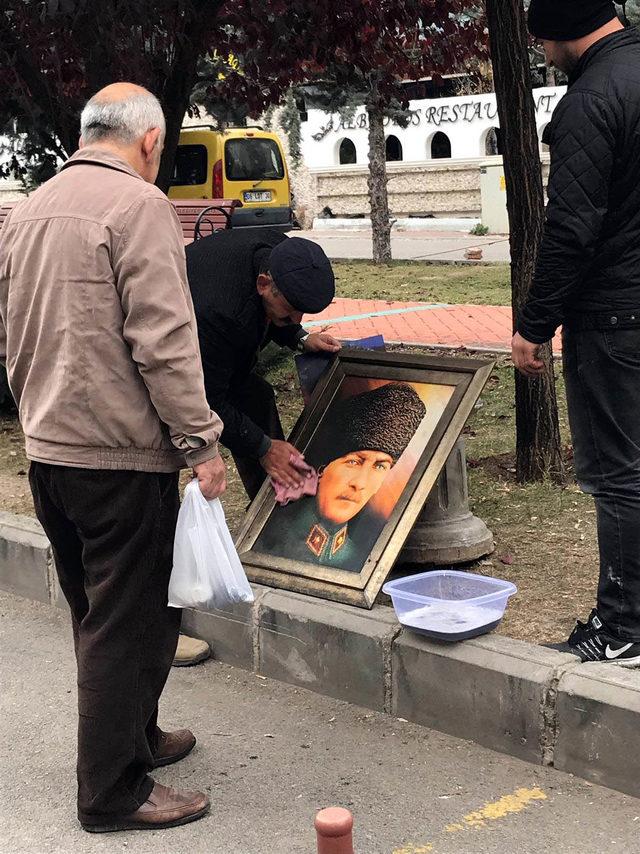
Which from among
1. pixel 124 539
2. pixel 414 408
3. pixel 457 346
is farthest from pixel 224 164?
pixel 124 539

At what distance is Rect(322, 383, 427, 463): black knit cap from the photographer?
16.3ft

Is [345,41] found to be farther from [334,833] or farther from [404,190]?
[404,190]

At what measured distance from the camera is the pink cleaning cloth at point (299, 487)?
5.05 meters

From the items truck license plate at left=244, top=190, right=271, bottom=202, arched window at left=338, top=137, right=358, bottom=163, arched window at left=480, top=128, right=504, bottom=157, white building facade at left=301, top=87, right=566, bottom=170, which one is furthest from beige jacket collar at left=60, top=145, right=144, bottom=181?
arched window at left=338, top=137, right=358, bottom=163

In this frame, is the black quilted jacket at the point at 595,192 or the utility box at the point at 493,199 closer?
the black quilted jacket at the point at 595,192

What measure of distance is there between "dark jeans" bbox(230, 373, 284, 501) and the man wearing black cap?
19 centimetres

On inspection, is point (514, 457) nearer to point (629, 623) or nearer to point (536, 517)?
point (536, 517)

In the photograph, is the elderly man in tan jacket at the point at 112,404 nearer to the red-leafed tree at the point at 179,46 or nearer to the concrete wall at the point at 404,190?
the red-leafed tree at the point at 179,46

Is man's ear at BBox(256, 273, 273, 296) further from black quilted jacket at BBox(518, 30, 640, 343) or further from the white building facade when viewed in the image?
the white building facade

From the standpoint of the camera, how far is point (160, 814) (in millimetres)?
3660

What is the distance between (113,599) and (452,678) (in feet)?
4.03

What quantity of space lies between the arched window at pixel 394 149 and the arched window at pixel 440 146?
156 cm

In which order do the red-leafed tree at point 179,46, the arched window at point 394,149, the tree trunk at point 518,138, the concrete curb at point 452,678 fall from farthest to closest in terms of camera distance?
the arched window at point 394,149
the red-leafed tree at point 179,46
the tree trunk at point 518,138
the concrete curb at point 452,678

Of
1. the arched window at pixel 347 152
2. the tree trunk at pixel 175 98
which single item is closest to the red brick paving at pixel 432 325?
the tree trunk at pixel 175 98
